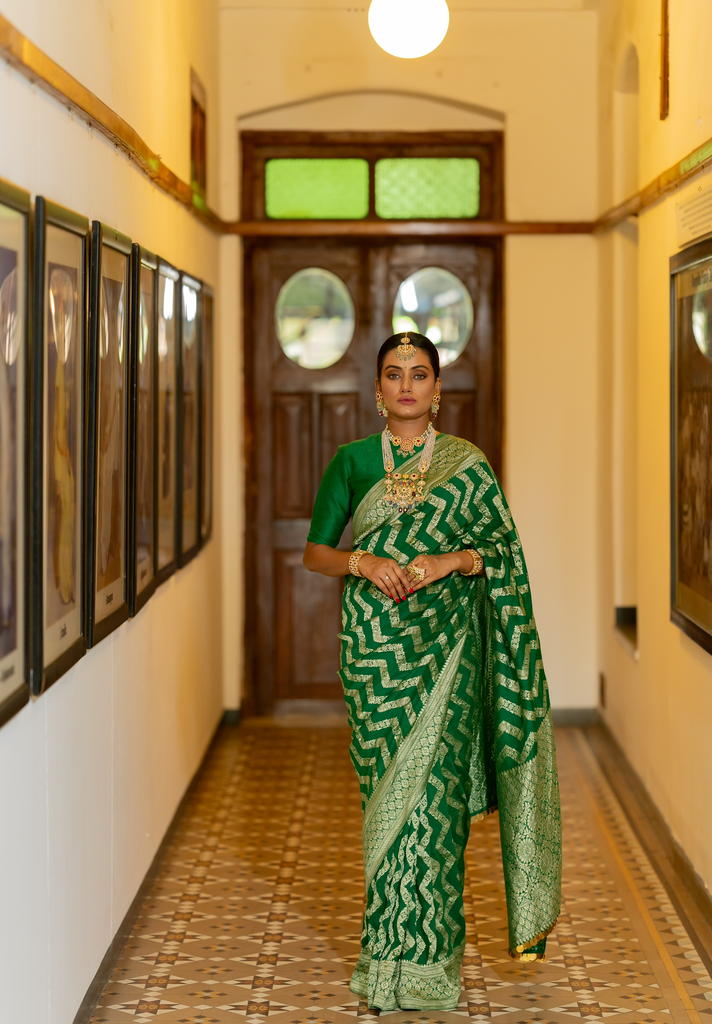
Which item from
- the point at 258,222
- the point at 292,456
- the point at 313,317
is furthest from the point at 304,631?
the point at 258,222

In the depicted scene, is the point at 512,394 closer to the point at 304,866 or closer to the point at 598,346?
the point at 598,346

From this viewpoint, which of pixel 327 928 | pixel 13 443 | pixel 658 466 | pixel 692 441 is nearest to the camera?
pixel 13 443

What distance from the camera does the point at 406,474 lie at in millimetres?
3262

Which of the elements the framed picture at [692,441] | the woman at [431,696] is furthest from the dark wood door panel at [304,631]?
the woman at [431,696]

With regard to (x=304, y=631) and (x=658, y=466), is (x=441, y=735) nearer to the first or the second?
(x=658, y=466)

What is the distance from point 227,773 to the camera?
17.5 ft

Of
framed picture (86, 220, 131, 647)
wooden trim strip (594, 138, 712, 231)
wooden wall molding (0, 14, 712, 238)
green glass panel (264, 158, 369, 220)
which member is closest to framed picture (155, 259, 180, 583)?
wooden wall molding (0, 14, 712, 238)

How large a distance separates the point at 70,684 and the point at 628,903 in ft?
6.90

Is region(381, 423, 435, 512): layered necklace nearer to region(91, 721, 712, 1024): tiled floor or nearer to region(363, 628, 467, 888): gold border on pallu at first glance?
region(363, 628, 467, 888): gold border on pallu

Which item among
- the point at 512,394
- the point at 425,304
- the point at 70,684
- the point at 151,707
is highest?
the point at 425,304

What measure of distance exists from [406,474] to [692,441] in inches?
43.9

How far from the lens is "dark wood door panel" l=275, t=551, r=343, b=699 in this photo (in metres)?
6.24

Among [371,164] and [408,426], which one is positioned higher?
[371,164]

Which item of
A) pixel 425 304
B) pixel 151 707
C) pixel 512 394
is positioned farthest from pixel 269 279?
pixel 151 707
